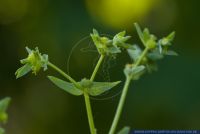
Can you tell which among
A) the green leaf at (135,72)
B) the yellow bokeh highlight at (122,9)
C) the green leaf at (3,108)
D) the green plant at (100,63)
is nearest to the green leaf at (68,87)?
the green plant at (100,63)

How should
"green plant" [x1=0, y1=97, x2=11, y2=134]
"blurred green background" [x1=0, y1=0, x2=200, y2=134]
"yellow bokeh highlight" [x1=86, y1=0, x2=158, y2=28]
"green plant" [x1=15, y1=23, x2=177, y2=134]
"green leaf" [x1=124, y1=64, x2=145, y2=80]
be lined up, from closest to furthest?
"green plant" [x1=0, y1=97, x2=11, y2=134] → "green plant" [x1=15, y1=23, x2=177, y2=134] → "green leaf" [x1=124, y1=64, x2=145, y2=80] → "blurred green background" [x1=0, y1=0, x2=200, y2=134] → "yellow bokeh highlight" [x1=86, y1=0, x2=158, y2=28]

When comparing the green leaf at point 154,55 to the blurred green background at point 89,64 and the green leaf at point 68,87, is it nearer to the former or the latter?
the green leaf at point 68,87

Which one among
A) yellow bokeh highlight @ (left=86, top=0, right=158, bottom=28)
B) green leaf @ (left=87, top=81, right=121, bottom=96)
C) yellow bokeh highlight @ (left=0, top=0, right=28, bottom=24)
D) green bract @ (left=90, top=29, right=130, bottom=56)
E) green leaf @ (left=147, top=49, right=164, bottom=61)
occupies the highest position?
yellow bokeh highlight @ (left=0, top=0, right=28, bottom=24)

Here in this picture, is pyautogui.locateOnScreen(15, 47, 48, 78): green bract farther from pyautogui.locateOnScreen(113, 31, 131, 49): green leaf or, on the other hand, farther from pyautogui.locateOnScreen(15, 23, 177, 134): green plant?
pyautogui.locateOnScreen(113, 31, 131, 49): green leaf

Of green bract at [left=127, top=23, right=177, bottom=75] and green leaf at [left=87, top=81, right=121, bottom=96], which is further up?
green bract at [left=127, top=23, right=177, bottom=75]

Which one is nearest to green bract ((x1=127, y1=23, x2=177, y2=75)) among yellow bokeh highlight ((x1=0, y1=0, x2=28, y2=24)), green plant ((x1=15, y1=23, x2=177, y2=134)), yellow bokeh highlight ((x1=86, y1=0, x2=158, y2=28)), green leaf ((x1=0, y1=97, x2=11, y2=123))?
green plant ((x1=15, y1=23, x2=177, y2=134))

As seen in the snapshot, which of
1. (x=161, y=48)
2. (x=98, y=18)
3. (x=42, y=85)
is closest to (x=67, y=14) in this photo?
(x=98, y=18)

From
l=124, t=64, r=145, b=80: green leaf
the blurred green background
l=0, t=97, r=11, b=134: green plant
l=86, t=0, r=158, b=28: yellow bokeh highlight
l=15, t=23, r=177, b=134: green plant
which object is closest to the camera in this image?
l=0, t=97, r=11, b=134: green plant

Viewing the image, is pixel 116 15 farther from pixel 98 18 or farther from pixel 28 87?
pixel 28 87

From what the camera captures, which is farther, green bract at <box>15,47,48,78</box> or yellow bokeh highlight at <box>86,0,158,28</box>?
Result: yellow bokeh highlight at <box>86,0,158,28</box>
